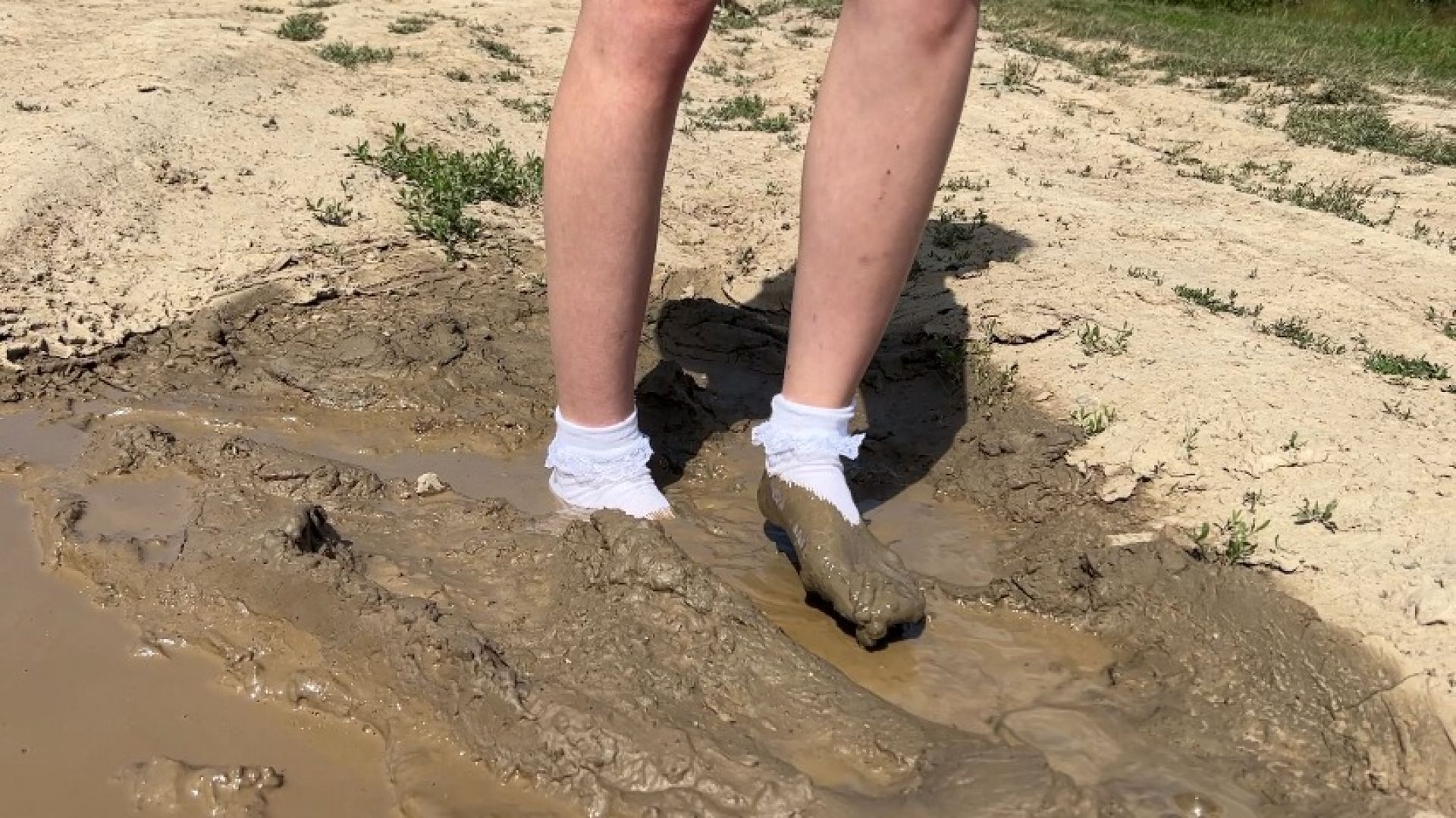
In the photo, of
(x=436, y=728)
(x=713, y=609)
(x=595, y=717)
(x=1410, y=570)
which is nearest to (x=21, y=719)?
(x=436, y=728)

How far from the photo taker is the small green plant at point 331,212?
3754 millimetres

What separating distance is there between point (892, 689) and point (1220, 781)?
494mm

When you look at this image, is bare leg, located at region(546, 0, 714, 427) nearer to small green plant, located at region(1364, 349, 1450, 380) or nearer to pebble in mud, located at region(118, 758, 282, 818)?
pebble in mud, located at region(118, 758, 282, 818)

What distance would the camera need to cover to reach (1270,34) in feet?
32.7

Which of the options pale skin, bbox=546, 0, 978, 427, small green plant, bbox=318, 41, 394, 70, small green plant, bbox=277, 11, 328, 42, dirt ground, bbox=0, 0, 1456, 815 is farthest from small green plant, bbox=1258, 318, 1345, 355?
small green plant, bbox=277, 11, 328, 42

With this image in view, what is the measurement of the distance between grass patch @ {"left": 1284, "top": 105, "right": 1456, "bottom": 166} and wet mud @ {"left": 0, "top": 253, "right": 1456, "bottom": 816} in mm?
3828

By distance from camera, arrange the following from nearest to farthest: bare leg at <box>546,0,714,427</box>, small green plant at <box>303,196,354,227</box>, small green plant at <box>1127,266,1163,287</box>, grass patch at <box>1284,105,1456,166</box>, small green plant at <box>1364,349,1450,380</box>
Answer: bare leg at <box>546,0,714,427</box> < small green plant at <box>1364,349,1450,380</box> < small green plant at <box>1127,266,1163,287</box> < small green plant at <box>303,196,354,227</box> < grass patch at <box>1284,105,1456,166</box>

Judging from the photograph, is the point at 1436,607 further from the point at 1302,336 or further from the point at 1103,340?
the point at 1302,336

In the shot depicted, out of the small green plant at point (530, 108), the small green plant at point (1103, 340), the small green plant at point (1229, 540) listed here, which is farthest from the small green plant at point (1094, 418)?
the small green plant at point (530, 108)

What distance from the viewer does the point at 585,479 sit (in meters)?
2.30

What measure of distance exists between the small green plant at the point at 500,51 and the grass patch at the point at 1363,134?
3795 mm

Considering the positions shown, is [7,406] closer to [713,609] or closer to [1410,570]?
[713,609]

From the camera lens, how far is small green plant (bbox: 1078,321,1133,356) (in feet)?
10.2

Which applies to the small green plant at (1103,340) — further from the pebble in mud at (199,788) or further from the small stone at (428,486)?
the pebble in mud at (199,788)
